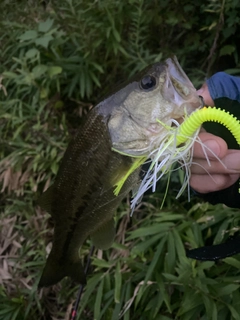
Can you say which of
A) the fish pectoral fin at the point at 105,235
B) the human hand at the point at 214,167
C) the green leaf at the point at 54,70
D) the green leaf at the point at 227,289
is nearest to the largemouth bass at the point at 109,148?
the fish pectoral fin at the point at 105,235

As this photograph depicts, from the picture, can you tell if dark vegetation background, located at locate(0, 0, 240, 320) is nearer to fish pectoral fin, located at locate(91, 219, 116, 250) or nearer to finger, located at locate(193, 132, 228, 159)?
→ fish pectoral fin, located at locate(91, 219, 116, 250)

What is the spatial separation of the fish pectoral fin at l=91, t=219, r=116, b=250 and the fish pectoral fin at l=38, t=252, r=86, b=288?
0.17m

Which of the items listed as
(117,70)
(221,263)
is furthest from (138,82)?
(117,70)

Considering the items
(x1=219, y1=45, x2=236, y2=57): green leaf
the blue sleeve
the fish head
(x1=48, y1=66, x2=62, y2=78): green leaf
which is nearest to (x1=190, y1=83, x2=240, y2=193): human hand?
Result: the fish head

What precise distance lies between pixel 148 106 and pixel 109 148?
0.20 meters

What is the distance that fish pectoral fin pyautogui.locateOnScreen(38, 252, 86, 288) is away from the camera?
5.65 feet

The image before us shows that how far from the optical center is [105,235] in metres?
1.59

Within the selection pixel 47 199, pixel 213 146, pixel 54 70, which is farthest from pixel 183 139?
pixel 54 70

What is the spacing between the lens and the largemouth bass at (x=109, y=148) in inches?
42.9

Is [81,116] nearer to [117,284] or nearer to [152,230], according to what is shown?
[152,230]

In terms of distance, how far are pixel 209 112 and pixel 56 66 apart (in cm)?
180

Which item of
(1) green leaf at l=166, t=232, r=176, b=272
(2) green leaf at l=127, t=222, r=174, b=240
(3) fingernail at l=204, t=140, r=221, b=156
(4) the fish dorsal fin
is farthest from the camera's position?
(2) green leaf at l=127, t=222, r=174, b=240

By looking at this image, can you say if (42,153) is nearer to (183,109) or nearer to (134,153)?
(134,153)

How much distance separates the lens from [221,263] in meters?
2.00
